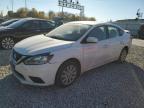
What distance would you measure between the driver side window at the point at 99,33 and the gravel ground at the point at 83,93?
111 centimetres

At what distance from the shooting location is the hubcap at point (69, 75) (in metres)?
4.61

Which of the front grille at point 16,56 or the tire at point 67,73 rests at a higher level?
the front grille at point 16,56

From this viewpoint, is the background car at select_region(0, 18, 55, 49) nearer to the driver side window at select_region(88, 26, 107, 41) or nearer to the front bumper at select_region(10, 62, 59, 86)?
the driver side window at select_region(88, 26, 107, 41)

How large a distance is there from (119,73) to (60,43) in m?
2.42

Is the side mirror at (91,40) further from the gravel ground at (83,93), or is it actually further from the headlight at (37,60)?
the headlight at (37,60)

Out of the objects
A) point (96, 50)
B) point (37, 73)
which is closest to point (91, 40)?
point (96, 50)

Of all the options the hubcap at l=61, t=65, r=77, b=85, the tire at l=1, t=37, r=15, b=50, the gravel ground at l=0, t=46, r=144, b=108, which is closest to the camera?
the gravel ground at l=0, t=46, r=144, b=108

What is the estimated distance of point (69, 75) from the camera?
4.73m

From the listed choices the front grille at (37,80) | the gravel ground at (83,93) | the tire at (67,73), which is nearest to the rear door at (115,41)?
the gravel ground at (83,93)

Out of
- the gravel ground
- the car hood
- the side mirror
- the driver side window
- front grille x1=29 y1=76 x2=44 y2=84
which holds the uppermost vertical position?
the driver side window

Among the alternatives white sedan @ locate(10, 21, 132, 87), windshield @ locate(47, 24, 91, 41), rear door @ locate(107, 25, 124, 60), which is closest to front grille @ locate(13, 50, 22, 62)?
white sedan @ locate(10, 21, 132, 87)

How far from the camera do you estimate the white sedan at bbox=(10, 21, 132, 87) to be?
420 centimetres

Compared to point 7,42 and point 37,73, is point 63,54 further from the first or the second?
point 7,42

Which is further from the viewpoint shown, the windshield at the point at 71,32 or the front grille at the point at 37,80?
the windshield at the point at 71,32
